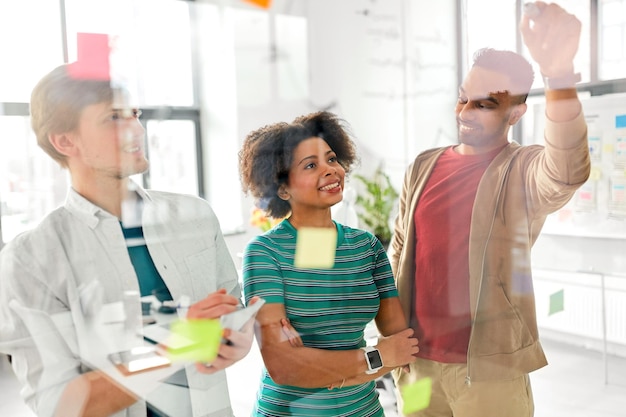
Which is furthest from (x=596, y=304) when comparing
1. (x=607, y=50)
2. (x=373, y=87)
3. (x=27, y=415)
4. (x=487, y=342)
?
(x=27, y=415)

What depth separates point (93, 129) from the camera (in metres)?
0.52

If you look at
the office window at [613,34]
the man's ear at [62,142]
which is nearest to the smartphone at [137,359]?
the man's ear at [62,142]

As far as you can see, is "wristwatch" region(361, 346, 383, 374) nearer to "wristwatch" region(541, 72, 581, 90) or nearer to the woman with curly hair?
the woman with curly hair

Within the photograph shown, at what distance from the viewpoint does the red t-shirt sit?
28.8 inches

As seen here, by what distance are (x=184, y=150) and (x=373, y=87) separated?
32 cm

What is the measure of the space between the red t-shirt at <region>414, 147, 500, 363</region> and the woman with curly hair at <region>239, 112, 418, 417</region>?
0.09 meters

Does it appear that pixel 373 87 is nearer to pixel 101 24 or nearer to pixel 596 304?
pixel 101 24

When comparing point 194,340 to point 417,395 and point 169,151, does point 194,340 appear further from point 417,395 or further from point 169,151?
point 417,395

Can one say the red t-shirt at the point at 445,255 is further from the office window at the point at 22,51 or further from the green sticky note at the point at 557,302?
the office window at the point at 22,51

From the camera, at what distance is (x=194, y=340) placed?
1.90ft

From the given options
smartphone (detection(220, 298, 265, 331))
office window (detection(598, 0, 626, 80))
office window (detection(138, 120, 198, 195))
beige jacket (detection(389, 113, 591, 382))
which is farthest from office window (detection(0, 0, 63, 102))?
office window (detection(598, 0, 626, 80))

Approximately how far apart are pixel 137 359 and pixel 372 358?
30cm

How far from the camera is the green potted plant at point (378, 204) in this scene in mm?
705

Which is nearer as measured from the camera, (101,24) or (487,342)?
(101,24)
